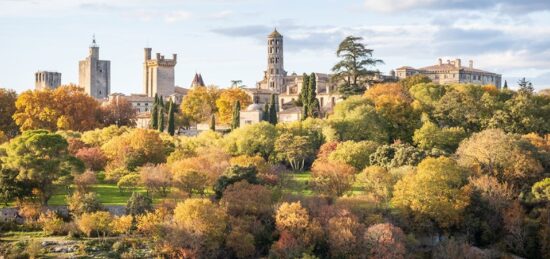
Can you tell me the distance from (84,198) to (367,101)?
2815 cm

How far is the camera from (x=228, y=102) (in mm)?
96438

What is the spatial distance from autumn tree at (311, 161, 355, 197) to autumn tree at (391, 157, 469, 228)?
3.36 metres

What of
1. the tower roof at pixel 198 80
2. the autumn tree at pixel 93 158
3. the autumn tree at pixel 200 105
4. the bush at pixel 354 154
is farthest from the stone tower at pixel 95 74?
the bush at pixel 354 154

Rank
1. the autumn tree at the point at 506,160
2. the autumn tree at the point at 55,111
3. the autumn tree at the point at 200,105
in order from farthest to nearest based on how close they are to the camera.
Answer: the autumn tree at the point at 200,105 → the autumn tree at the point at 55,111 → the autumn tree at the point at 506,160

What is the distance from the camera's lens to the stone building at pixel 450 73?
116m

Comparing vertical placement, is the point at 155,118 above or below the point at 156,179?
above

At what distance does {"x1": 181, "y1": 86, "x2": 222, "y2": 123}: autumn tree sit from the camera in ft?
320

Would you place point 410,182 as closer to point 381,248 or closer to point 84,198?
point 381,248

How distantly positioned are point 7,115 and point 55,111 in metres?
5.50

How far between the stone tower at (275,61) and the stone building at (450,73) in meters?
19.3

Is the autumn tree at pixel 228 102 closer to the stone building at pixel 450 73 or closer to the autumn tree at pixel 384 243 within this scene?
the stone building at pixel 450 73

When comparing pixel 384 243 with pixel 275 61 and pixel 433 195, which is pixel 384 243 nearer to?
pixel 433 195

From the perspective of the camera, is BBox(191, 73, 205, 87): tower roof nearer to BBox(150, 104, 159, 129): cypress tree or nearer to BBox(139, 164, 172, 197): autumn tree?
BBox(150, 104, 159, 129): cypress tree

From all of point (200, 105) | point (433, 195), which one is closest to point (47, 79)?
point (200, 105)
